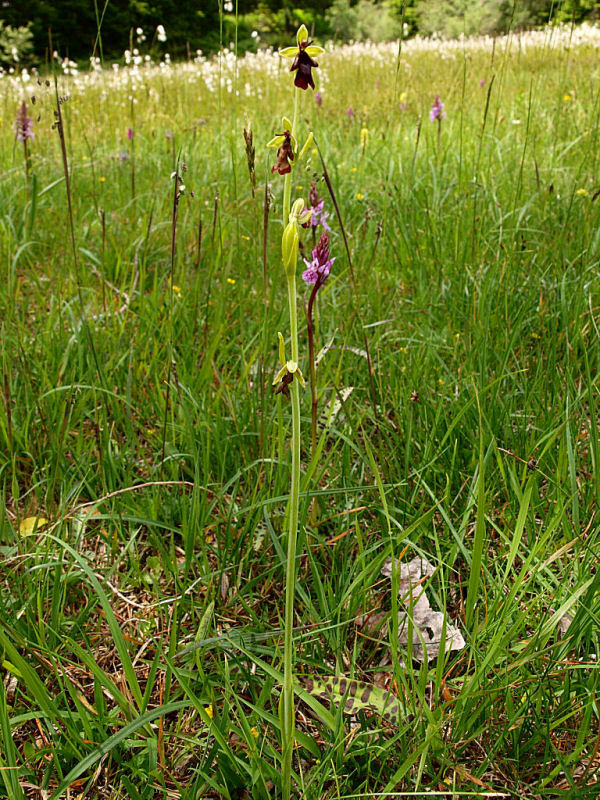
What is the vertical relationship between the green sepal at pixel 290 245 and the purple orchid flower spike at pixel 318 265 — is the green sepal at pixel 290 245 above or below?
above

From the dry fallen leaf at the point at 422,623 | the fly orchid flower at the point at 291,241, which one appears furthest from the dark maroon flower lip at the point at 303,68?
the dry fallen leaf at the point at 422,623

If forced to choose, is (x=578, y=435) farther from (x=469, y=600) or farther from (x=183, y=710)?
(x=183, y=710)

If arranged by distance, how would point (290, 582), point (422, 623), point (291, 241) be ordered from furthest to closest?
point (422, 623)
point (290, 582)
point (291, 241)

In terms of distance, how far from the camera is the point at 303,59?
75 cm

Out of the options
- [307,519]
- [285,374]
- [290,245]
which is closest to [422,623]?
[307,519]

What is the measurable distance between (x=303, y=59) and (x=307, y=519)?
0.91 meters

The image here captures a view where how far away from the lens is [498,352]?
176 cm

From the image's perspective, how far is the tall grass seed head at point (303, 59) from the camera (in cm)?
73

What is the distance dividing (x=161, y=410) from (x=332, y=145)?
124 inches

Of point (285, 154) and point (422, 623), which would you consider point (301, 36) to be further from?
point (422, 623)

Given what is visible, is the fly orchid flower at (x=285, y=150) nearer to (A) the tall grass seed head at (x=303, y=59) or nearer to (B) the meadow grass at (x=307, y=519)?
(A) the tall grass seed head at (x=303, y=59)

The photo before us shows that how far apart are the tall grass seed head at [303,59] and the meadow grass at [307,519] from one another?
0.42m

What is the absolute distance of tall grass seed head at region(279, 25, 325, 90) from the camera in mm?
732

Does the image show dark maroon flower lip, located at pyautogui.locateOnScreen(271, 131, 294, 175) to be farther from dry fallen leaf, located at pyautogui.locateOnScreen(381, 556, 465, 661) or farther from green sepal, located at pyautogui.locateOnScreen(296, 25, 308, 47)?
dry fallen leaf, located at pyautogui.locateOnScreen(381, 556, 465, 661)
